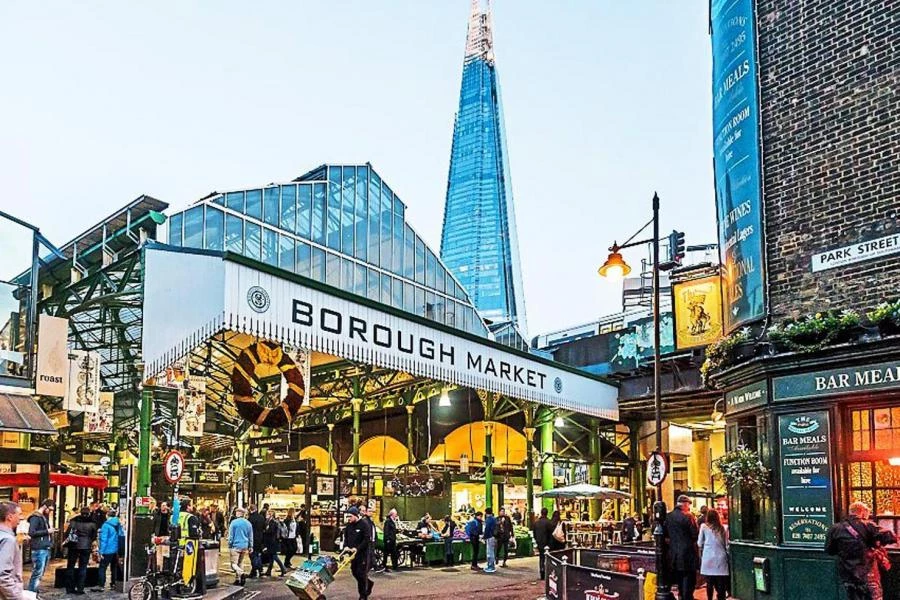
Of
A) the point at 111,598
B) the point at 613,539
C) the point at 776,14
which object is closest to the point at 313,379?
the point at 613,539

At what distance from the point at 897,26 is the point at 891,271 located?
3.89 meters

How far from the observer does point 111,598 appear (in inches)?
680

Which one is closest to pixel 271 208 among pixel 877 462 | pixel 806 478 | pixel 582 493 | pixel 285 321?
pixel 285 321

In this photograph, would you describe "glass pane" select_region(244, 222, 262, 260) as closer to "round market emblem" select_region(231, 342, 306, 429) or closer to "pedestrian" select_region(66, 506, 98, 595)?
"round market emblem" select_region(231, 342, 306, 429)

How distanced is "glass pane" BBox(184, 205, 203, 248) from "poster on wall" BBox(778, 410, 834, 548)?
16040 millimetres

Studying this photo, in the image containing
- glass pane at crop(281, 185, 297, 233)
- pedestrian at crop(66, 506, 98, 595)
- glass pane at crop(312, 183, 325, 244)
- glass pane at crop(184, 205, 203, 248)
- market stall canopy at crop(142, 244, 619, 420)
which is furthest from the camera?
glass pane at crop(312, 183, 325, 244)

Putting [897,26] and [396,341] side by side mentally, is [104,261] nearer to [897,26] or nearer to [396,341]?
[396,341]

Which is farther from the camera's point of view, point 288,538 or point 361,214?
point 361,214

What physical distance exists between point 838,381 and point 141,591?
11982mm

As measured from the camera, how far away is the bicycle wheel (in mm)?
15442

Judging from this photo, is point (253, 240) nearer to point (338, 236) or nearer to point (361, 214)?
point (338, 236)

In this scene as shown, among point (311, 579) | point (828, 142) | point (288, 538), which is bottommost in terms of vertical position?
point (288, 538)

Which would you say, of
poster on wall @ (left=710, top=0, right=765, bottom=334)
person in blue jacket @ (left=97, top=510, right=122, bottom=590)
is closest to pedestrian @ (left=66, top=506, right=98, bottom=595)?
person in blue jacket @ (left=97, top=510, right=122, bottom=590)

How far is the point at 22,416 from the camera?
19.6 meters
